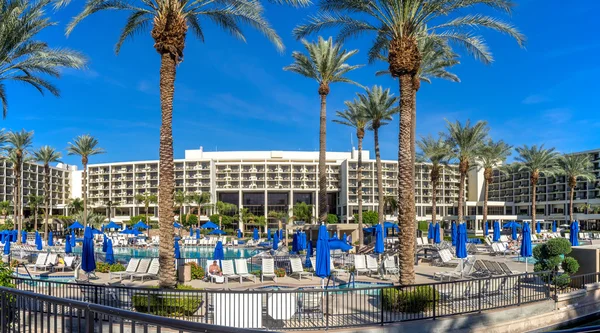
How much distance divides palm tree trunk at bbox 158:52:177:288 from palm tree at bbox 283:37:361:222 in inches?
635

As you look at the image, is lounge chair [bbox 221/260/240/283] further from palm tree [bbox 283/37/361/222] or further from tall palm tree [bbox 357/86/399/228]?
tall palm tree [bbox 357/86/399/228]

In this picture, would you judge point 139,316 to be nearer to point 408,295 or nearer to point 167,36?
point 408,295

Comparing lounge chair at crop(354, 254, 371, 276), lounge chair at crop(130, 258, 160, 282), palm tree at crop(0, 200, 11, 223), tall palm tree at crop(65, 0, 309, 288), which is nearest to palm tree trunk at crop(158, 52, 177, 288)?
tall palm tree at crop(65, 0, 309, 288)

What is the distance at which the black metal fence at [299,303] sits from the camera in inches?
414

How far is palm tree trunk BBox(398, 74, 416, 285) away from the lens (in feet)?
48.6

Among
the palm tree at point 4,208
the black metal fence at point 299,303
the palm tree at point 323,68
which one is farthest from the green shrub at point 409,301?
the palm tree at point 4,208

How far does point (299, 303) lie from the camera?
11539 millimetres

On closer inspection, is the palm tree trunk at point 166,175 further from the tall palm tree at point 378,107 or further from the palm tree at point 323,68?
the tall palm tree at point 378,107

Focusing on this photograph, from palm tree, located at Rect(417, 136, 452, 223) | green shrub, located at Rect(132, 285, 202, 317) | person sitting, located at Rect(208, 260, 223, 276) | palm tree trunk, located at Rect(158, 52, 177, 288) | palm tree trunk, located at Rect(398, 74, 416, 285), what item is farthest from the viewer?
palm tree, located at Rect(417, 136, 452, 223)

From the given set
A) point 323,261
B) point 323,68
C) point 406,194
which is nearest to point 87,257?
point 323,261

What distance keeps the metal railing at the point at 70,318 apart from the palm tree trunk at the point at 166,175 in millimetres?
7293

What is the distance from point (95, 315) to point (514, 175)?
11581cm

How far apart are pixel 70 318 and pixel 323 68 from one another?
26679mm

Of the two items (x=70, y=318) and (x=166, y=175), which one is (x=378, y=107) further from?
(x=70, y=318)
